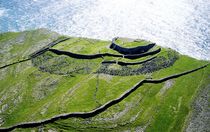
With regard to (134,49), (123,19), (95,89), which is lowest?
(95,89)

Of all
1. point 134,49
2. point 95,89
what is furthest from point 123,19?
point 95,89

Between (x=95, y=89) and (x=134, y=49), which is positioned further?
(x=134, y=49)

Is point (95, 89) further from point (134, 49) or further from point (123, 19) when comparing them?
point (123, 19)

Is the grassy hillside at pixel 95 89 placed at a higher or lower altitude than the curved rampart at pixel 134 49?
lower

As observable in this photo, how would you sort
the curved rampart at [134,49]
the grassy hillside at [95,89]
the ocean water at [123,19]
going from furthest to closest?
the ocean water at [123,19], the curved rampart at [134,49], the grassy hillside at [95,89]

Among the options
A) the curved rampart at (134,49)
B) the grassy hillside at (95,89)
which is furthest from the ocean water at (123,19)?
the grassy hillside at (95,89)

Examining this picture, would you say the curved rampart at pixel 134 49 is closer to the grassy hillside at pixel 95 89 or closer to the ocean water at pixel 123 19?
the grassy hillside at pixel 95 89
